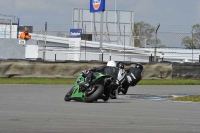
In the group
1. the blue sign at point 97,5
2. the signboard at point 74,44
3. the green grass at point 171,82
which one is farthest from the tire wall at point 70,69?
the blue sign at point 97,5

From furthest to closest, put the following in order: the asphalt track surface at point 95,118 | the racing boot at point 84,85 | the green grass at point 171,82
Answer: the green grass at point 171,82, the racing boot at point 84,85, the asphalt track surface at point 95,118

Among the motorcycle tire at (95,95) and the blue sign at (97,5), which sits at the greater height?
the blue sign at (97,5)

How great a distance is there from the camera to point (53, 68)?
2941 centimetres

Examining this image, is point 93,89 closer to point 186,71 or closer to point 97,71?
point 97,71

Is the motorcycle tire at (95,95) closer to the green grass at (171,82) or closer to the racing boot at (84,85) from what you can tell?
the racing boot at (84,85)

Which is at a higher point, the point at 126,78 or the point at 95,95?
the point at 126,78

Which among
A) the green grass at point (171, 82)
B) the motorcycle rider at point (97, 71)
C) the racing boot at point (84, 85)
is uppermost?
the motorcycle rider at point (97, 71)

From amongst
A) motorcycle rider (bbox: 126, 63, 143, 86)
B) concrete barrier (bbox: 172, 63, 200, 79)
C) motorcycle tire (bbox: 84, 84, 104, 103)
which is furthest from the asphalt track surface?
concrete barrier (bbox: 172, 63, 200, 79)

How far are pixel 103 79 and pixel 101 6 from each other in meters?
24.9

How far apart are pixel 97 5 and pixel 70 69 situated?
38.9ft

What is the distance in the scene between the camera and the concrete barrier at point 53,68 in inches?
1141

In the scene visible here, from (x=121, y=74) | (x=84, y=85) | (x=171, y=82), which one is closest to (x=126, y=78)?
(x=121, y=74)

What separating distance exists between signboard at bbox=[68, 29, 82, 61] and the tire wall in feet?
31.3

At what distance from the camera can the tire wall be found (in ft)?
95.1
